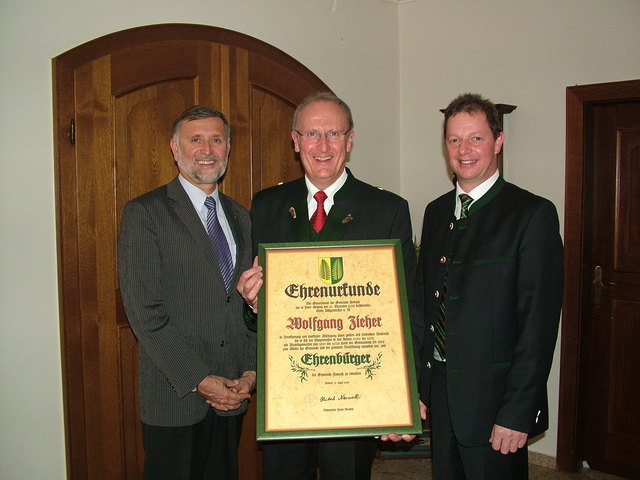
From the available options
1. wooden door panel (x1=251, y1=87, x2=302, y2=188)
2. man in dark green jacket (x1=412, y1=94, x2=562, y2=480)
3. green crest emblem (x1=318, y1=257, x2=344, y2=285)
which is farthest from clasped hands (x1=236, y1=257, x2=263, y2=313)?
wooden door panel (x1=251, y1=87, x2=302, y2=188)

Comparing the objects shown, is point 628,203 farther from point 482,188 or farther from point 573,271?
point 482,188

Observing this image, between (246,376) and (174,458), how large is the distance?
398mm

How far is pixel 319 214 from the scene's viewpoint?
2037 millimetres

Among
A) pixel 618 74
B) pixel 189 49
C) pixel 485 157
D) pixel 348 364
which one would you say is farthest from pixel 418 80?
pixel 348 364

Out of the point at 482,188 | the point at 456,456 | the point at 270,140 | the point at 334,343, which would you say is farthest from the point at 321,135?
the point at 270,140

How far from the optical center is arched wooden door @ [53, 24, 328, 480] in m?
2.50

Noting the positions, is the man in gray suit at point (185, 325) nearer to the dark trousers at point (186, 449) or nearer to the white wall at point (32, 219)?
the dark trousers at point (186, 449)

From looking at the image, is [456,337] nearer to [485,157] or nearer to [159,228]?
[485,157]

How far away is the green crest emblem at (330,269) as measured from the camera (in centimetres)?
178

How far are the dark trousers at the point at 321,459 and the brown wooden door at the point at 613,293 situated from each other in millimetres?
2187

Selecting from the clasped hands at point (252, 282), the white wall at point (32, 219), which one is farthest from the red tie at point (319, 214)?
the white wall at point (32, 219)

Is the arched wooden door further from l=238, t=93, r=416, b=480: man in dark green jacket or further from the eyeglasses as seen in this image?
the eyeglasses

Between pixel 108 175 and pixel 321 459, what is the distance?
1.51 metres

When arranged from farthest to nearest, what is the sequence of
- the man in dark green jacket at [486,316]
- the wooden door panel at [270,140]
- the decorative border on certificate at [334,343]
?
A: the wooden door panel at [270,140] → the man in dark green jacket at [486,316] → the decorative border on certificate at [334,343]
